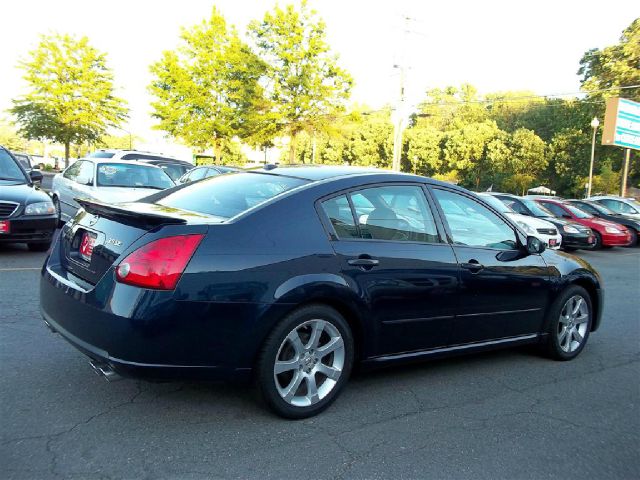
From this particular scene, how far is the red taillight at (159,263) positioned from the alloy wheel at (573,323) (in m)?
3.47

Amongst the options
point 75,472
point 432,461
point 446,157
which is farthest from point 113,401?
point 446,157

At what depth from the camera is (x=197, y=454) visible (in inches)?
114

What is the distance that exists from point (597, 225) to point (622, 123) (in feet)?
53.6

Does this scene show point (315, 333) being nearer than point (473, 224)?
Yes

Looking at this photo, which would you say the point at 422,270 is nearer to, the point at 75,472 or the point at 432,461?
the point at 432,461

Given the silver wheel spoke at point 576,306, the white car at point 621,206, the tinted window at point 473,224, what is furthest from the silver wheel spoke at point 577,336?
the white car at point 621,206

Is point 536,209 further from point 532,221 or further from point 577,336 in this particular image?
point 577,336

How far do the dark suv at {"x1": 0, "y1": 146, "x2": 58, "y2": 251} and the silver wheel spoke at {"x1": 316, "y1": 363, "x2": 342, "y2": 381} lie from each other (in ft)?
20.0

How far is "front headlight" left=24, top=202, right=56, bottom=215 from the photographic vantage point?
26.0ft

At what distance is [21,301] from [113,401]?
111 inches

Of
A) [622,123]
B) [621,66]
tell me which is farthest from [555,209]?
[621,66]

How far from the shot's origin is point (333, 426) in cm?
334

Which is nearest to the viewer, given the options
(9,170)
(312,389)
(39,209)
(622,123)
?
(312,389)

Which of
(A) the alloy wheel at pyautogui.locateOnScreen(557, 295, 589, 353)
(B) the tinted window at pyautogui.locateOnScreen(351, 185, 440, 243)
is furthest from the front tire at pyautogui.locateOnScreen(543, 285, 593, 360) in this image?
(B) the tinted window at pyautogui.locateOnScreen(351, 185, 440, 243)
